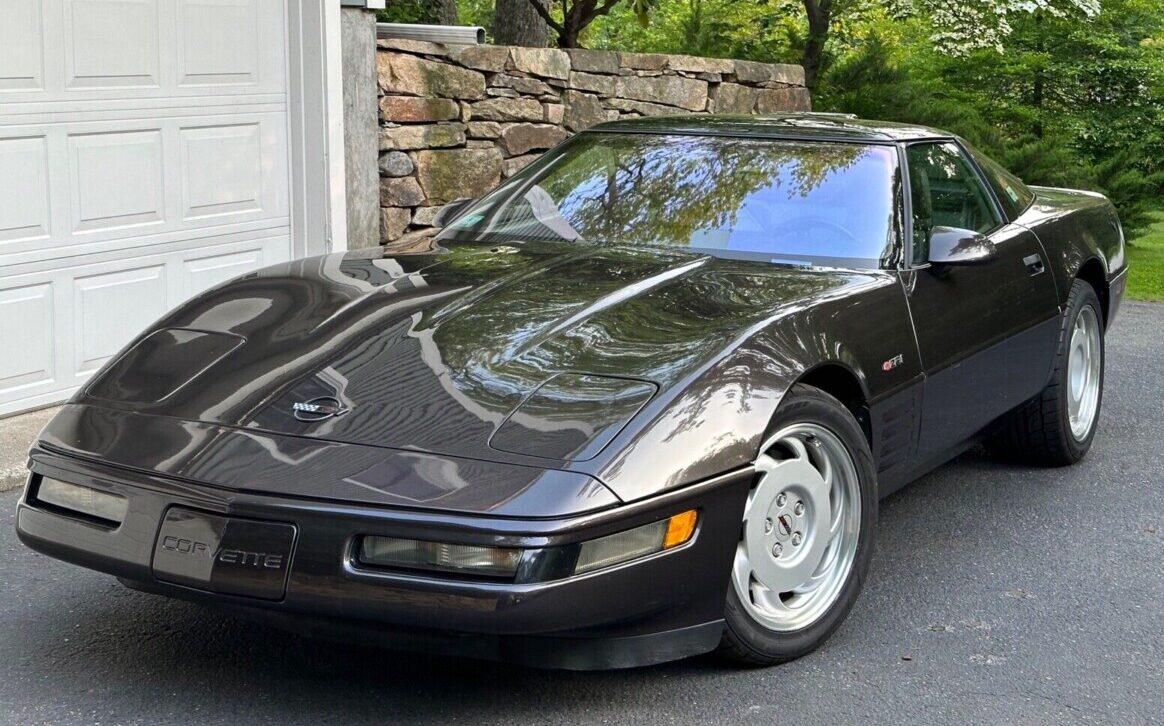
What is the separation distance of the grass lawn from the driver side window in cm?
645

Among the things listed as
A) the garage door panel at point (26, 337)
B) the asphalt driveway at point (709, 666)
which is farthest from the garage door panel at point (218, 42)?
the asphalt driveway at point (709, 666)

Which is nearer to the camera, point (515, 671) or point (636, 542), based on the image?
point (636, 542)

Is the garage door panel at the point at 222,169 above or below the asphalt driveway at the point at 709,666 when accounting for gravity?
above

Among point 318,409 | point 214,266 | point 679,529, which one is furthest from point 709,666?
point 214,266

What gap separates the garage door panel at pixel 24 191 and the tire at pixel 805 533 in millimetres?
3703

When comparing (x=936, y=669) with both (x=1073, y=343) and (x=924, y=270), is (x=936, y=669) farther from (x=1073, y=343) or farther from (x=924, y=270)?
(x=1073, y=343)

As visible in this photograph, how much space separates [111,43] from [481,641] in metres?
4.29

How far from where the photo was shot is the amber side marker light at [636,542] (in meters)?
2.91

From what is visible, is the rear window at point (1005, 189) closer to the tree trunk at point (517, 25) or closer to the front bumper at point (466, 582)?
the front bumper at point (466, 582)

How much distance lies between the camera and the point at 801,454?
3.60 m

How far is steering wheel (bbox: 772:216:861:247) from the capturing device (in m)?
4.28

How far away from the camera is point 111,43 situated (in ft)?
20.5

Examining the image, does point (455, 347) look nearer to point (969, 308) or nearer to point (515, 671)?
point (515, 671)

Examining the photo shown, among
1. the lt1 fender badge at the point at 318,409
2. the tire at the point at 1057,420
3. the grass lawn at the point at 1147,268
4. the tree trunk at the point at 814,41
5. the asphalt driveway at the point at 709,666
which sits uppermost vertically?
the tree trunk at the point at 814,41
